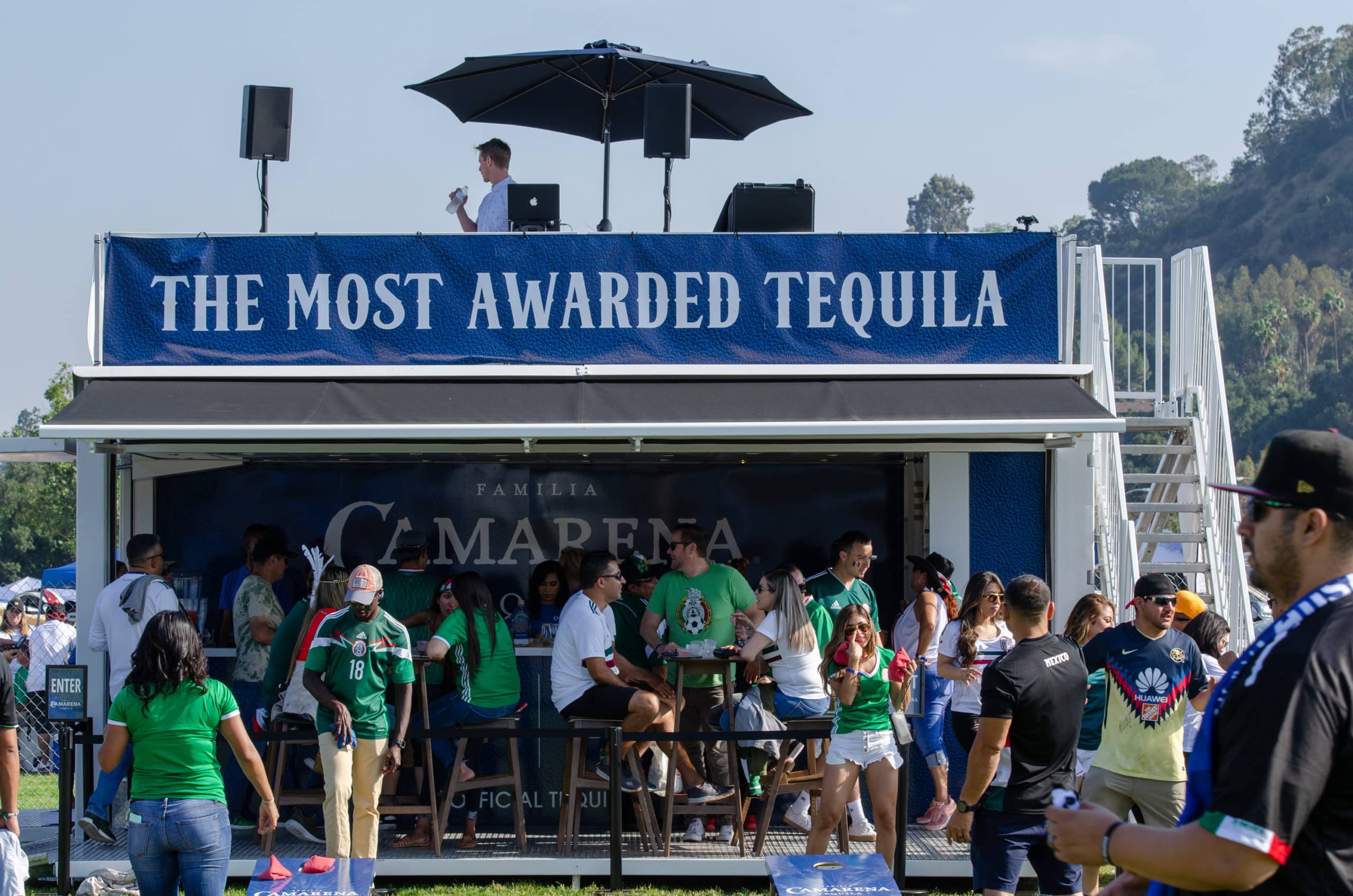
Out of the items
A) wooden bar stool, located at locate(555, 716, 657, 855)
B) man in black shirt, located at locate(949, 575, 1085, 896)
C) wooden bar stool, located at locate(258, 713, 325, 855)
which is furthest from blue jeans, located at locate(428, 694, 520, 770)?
man in black shirt, located at locate(949, 575, 1085, 896)

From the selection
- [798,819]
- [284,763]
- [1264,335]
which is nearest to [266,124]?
[284,763]

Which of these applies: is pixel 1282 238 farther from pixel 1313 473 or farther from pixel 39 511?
pixel 1313 473

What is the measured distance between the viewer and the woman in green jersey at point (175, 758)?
4871 mm

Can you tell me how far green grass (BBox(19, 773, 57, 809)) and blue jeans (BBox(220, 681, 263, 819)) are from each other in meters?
2.17

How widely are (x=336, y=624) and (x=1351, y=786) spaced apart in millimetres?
5354

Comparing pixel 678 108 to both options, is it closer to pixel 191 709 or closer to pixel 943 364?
pixel 943 364

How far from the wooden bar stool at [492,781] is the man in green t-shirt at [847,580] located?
2100mm

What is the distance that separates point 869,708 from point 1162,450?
13.6ft

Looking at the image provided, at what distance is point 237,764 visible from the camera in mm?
8258

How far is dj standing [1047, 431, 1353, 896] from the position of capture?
2.14 m

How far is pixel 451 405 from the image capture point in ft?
24.5

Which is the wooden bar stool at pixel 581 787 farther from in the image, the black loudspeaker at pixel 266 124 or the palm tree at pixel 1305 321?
the palm tree at pixel 1305 321

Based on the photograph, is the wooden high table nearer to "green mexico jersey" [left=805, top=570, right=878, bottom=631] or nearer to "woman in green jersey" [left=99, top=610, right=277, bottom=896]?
"green mexico jersey" [left=805, top=570, right=878, bottom=631]

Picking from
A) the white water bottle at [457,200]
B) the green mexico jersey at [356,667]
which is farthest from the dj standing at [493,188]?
the green mexico jersey at [356,667]
